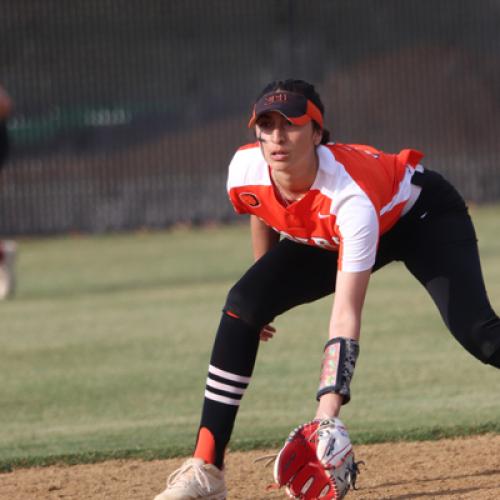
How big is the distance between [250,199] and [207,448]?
1069mm

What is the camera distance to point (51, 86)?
2083 centimetres

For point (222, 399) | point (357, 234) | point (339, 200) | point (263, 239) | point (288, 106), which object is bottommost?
point (222, 399)

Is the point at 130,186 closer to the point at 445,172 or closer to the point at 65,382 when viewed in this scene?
the point at 445,172

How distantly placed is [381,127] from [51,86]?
551 centimetres

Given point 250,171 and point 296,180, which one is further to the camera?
point 250,171

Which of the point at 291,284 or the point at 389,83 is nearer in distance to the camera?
the point at 291,284

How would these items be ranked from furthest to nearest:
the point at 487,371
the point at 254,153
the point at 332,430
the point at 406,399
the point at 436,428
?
the point at 487,371
the point at 406,399
the point at 436,428
the point at 254,153
the point at 332,430

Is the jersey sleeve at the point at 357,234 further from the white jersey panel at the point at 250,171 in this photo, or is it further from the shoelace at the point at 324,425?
the shoelace at the point at 324,425

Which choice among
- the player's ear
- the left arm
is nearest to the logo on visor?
the player's ear

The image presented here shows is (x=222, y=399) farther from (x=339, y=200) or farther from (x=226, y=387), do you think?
(x=339, y=200)

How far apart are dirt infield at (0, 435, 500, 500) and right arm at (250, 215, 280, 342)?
722 mm

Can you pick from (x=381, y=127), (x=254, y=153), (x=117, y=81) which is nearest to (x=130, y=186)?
(x=117, y=81)

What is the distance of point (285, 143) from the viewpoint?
16.6 feet

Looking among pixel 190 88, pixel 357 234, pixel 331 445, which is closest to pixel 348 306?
pixel 357 234
